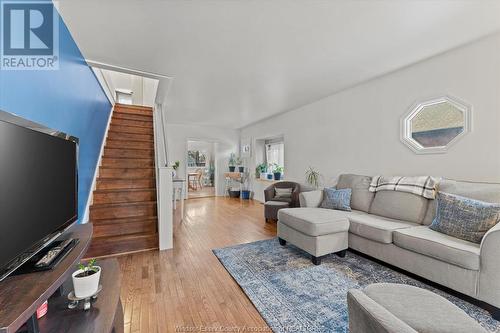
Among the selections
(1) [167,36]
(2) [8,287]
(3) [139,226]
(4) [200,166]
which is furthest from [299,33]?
(4) [200,166]

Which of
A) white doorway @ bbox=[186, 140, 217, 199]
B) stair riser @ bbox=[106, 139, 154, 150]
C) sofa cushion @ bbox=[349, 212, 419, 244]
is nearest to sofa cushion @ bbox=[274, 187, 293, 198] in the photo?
sofa cushion @ bbox=[349, 212, 419, 244]

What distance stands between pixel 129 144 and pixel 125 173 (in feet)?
2.61

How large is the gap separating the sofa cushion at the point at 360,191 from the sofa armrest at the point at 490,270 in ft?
4.36

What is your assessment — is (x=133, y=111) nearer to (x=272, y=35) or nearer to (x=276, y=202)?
(x=276, y=202)

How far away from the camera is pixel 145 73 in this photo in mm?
3012

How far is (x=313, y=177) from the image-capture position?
4297mm

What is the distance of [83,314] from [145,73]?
2.94 metres

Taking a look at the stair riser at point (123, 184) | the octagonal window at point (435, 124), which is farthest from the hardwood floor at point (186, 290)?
the octagonal window at point (435, 124)

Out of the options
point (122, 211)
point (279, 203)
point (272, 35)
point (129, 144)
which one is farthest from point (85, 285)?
point (129, 144)

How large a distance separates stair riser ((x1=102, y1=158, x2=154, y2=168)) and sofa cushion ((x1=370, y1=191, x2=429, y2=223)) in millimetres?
3555

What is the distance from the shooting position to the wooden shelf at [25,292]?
0.56 meters

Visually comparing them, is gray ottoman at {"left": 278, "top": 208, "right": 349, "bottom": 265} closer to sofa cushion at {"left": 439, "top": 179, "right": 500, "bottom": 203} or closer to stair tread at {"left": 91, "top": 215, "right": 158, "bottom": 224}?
sofa cushion at {"left": 439, "top": 179, "right": 500, "bottom": 203}

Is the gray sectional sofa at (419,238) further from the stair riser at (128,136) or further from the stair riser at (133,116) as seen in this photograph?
the stair riser at (133,116)

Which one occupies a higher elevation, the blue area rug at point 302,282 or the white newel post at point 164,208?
the white newel post at point 164,208
